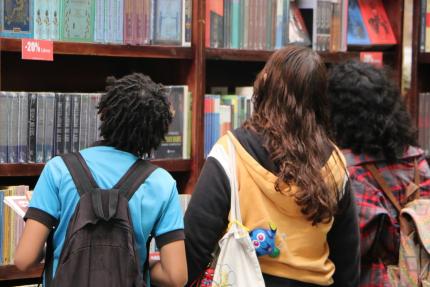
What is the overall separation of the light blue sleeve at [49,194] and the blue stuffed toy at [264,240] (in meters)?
0.51

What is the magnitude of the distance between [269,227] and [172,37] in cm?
114

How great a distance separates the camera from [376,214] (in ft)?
7.72

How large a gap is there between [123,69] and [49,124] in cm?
71

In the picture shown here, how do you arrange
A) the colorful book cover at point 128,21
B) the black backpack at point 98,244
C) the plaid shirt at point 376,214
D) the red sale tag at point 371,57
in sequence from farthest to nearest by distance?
the red sale tag at point 371,57
the colorful book cover at point 128,21
the plaid shirt at point 376,214
the black backpack at point 98,244

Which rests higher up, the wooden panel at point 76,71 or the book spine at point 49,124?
the wooden panel at point 76,71

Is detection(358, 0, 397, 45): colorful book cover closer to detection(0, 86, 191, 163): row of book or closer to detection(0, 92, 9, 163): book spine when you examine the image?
detection(0, 86, 191, 163): row of book

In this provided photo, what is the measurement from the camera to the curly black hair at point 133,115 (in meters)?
1.87

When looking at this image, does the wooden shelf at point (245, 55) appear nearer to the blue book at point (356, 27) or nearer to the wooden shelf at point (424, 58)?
the blue book at point (356, 27)

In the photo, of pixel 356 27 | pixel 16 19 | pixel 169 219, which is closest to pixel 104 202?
pixel 169 219

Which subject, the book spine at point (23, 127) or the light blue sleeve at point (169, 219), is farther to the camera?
the book spine at point (23, 127)

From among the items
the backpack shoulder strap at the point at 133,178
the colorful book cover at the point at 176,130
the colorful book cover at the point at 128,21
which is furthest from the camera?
the colorful book cover at the point at 176,130

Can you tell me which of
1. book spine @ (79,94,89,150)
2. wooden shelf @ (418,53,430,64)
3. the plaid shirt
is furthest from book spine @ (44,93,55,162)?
wooden shelf @ (418,53,430,64)

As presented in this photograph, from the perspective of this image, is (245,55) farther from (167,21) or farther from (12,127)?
(12,127)

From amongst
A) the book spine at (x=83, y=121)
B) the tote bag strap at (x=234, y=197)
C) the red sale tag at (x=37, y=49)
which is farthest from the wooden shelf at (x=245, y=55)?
the tote bag strap at (x=234, y=197)
